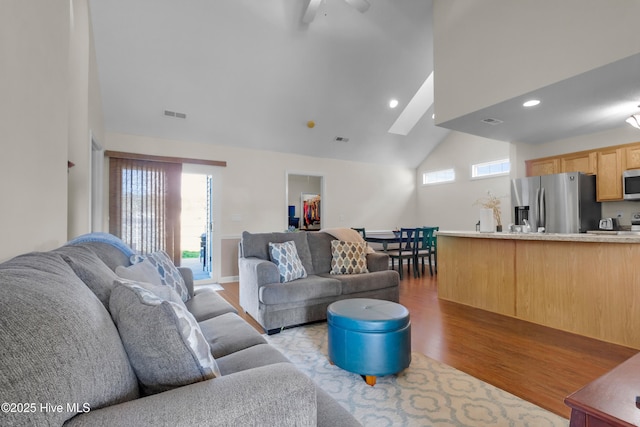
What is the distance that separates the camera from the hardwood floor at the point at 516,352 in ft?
6.57

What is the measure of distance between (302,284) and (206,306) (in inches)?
41.4

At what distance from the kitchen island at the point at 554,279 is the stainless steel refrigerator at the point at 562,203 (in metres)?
1.35

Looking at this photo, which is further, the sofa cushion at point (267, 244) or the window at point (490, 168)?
the window at point (490, 168)

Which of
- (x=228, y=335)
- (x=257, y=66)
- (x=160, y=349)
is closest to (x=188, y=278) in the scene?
(x=228, y=335)

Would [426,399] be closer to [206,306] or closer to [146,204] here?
[206,306]

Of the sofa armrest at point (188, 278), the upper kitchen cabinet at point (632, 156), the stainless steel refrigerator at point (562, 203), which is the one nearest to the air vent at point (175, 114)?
the sofa armrest at point (188, 278)

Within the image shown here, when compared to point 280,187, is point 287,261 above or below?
below

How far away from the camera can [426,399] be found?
185cm

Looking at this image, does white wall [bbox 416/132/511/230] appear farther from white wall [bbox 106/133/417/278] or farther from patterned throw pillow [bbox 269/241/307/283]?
patterned throw pillow [bbox 269/241/307/283]

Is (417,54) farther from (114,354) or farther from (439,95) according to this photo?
(114,354)

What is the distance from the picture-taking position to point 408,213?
7.61 m

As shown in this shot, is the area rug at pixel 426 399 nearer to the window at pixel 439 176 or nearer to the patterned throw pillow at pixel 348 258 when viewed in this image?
the patterned throw pillow at pixel 348 258

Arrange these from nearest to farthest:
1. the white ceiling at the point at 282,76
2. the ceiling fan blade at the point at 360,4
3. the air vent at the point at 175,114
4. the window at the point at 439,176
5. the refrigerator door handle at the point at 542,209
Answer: the ceiling fan blade at the point at 360,4 < the white ceiling at the point at 282,76 < the refrigerator door handle at the point at 542,209 < the air vent at the point at 175,114 < the window at the point at 439,176

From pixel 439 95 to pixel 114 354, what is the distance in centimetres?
408
